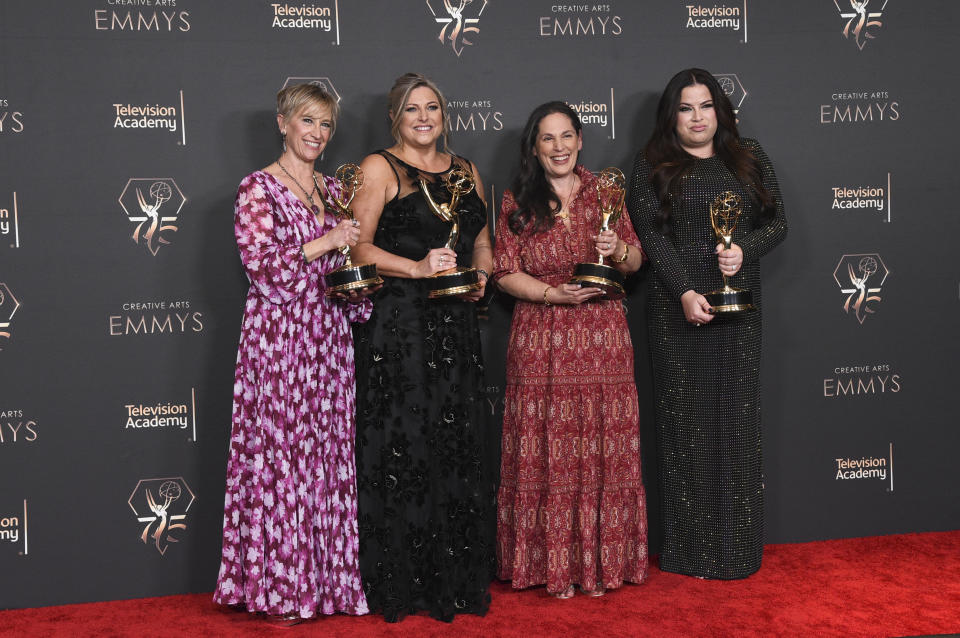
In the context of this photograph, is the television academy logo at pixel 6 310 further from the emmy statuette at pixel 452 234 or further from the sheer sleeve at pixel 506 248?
the sheer sleeve at pixel 506 248

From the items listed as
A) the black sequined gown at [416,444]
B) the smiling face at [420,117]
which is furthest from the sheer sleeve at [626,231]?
the smiling face at [420,117]

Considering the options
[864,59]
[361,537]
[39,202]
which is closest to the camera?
[361,537]

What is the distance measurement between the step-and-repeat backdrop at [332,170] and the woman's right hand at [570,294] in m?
0.52

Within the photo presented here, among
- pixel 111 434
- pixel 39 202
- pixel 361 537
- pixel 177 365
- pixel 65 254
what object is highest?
pixel 39 202

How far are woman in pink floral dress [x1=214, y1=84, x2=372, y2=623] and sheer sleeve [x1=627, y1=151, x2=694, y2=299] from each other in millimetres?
1173

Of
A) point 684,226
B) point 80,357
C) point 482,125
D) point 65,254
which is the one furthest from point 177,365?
point 684,226

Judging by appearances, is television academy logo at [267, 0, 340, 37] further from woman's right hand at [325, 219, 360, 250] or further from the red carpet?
the red carpet

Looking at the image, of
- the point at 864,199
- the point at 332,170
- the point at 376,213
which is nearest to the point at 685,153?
the point at 864,199

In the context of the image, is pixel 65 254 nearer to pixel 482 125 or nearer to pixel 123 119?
pixel 123 119

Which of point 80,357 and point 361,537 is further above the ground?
point 80,357

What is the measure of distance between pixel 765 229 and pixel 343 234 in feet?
5.57

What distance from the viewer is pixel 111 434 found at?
11.3ft

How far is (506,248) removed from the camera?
10.9ft

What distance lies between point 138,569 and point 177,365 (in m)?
0.85
